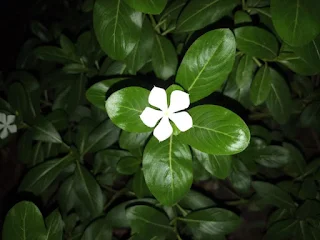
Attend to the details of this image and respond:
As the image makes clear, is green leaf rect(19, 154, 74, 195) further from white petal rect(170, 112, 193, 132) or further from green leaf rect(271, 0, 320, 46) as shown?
green leaf rect(271, 0, 320, 46)

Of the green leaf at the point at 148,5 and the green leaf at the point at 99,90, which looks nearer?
the green leaf at the point at 148,5

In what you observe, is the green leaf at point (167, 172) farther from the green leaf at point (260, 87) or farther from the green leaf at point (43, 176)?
the green leaf at point (43, 176)

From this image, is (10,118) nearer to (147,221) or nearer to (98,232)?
(98,232)

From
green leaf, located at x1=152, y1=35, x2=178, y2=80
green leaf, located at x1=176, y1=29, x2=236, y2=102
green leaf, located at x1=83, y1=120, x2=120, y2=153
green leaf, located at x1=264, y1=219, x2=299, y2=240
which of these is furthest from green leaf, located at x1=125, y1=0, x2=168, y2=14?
green leaf, located at x1=264, y1=219, x2=299, y2=240

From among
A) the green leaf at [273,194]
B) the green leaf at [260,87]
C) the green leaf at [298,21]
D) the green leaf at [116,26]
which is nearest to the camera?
the green leaf at [298,21]

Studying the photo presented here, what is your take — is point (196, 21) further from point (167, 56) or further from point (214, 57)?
point (214, 57)

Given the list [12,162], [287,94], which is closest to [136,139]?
[287,94]

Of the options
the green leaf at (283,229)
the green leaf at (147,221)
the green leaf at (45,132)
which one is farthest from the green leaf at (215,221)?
the green leaf at (45,132)
